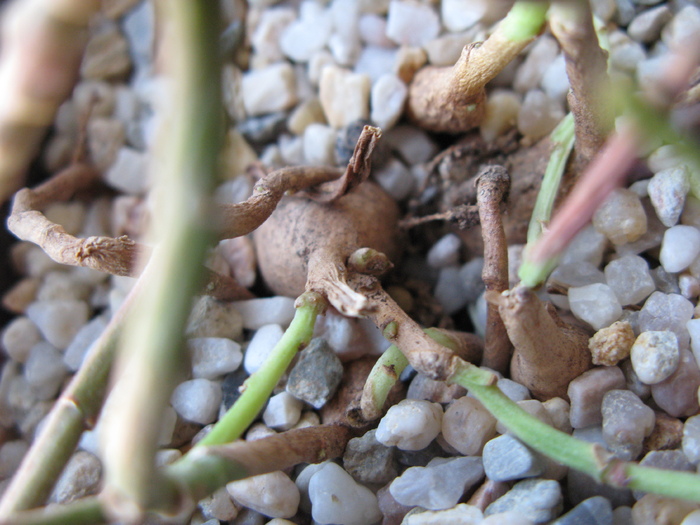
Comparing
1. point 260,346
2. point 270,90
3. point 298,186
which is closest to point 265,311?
point 260,346

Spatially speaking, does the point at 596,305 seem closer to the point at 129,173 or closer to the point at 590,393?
the point at 590,393

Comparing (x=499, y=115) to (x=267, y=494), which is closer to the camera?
(x=267, y=494)

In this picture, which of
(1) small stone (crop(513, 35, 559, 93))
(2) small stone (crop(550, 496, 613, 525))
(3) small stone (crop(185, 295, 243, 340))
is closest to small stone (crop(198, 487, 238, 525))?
(3) small stone (crop(185, 295, 243, 340))

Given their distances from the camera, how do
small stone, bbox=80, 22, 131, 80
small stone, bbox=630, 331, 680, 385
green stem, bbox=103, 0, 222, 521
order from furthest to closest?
small stone, bbox=80, 22, 131, 80, small stone, bbox=630, 331, 680, 385, green stem, bbox=103, 0, 222, 521

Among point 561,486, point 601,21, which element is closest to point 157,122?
point 601,21

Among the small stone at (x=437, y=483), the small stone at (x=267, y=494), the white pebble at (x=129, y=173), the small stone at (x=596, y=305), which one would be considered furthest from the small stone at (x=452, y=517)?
the white pebble at (x=129, y=173)

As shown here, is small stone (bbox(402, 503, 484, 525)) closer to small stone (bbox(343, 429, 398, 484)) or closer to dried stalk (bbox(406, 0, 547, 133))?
small stone (bbox(343, 429, 398, 484))

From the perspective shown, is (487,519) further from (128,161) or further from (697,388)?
(128,161)
